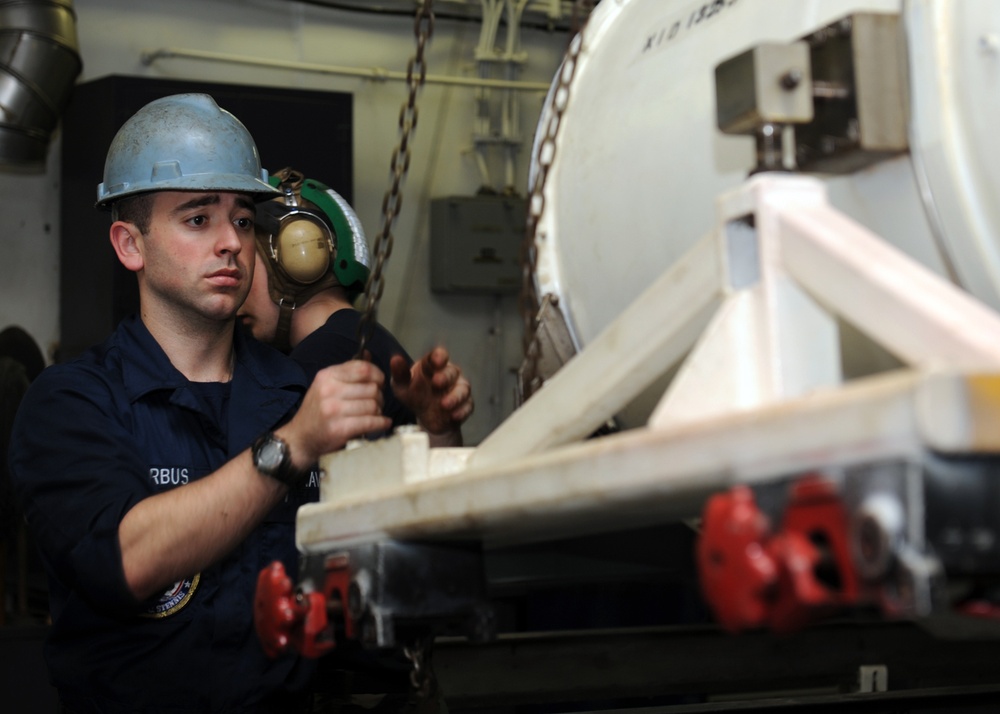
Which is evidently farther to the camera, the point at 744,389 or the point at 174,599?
the point at 174,599

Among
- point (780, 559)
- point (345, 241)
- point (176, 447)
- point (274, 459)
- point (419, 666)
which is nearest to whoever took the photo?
point (780, 559)

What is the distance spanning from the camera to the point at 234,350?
2.15 metres

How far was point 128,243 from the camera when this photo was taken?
2.07 meters

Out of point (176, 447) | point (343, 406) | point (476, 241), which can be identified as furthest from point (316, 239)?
point (476, 241)

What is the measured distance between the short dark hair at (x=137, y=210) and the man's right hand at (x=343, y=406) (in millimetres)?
640

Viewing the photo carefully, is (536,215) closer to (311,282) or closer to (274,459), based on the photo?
(274,459)

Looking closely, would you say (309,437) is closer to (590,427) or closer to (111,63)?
(590,427)

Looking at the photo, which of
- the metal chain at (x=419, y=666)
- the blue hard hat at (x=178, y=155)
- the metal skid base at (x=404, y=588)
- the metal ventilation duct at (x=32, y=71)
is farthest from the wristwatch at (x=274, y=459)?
the metal ventilation duct at (x=32, y=71)

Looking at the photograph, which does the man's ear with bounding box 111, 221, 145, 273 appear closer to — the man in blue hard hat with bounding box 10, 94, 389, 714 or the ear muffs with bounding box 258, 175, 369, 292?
the man in blue hard hat with bounding box 10, 94, 389, 714

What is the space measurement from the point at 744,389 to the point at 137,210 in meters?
1.37

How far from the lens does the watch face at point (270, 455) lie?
160 centimetres

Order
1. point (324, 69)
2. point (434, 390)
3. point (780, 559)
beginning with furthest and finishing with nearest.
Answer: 1. point (324, 69)
2. point (434, 390)
3. point (780, 559)

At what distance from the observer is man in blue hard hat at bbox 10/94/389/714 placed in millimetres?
1621

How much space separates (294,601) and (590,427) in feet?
1.54
